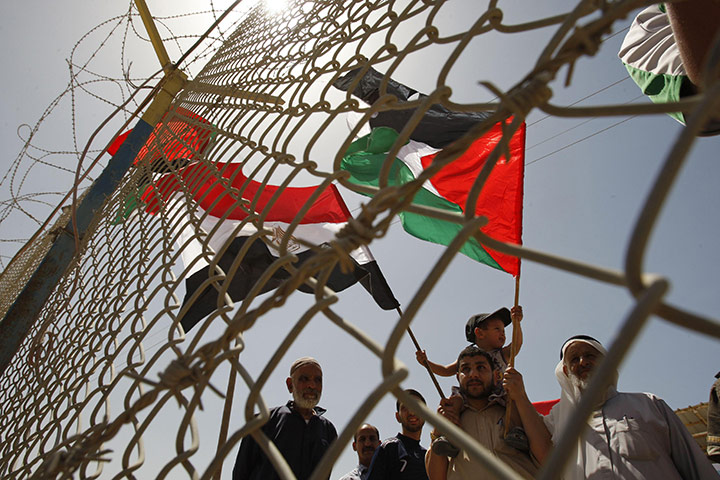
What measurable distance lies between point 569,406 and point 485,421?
0.41 meters

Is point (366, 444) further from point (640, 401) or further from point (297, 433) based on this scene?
point (640, 401)

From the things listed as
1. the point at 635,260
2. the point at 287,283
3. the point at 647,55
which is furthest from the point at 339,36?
the point at 647,55

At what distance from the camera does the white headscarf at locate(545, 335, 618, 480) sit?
185 centimetres

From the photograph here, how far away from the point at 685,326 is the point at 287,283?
1.25 feet

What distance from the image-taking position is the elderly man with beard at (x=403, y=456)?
8.49 ft

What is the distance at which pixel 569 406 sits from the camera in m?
2.00

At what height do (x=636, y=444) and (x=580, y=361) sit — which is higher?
(x=580, y=361)

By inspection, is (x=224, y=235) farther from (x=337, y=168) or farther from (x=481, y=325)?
(x=337, y=168)

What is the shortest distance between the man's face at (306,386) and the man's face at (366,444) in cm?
57

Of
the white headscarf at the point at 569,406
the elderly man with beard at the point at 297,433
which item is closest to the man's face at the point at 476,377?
the white headscarf at the point at 569,406

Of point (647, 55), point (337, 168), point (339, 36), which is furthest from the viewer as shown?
point (647, 55)

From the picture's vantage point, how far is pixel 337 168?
0.85 m

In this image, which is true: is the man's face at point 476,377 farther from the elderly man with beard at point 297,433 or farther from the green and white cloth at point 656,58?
the green and white cloth at point 656,58

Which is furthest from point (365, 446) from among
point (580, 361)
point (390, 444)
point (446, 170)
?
point (446, 170)
